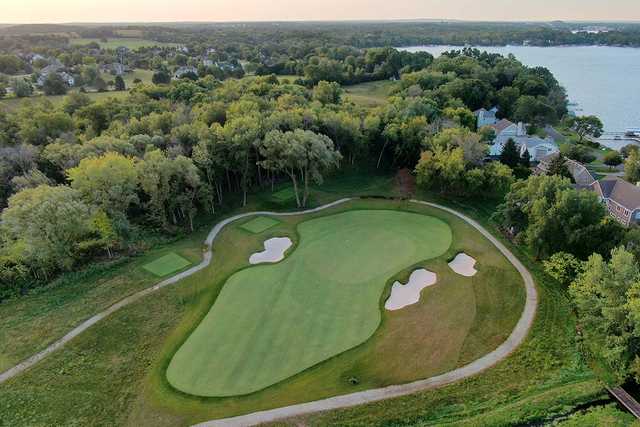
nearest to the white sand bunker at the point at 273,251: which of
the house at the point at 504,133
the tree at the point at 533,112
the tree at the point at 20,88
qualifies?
the house at the point at 504,133

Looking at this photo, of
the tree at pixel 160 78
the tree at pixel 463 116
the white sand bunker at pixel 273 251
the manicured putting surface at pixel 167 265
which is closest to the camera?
the manicured putting surface at pixel 167 265

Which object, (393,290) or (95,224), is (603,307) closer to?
(393,290)

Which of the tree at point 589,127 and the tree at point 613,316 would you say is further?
the tree at point 589,127

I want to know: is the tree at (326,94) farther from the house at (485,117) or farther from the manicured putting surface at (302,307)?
the manicured putting surface at (302,307)

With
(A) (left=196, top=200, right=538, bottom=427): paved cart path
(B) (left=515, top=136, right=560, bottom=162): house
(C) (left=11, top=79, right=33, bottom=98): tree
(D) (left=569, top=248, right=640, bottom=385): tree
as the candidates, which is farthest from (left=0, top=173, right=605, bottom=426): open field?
(C) (left=11, top=79, right=33, bottom=98): tree

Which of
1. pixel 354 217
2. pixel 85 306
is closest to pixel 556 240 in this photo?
pixel 354 217
